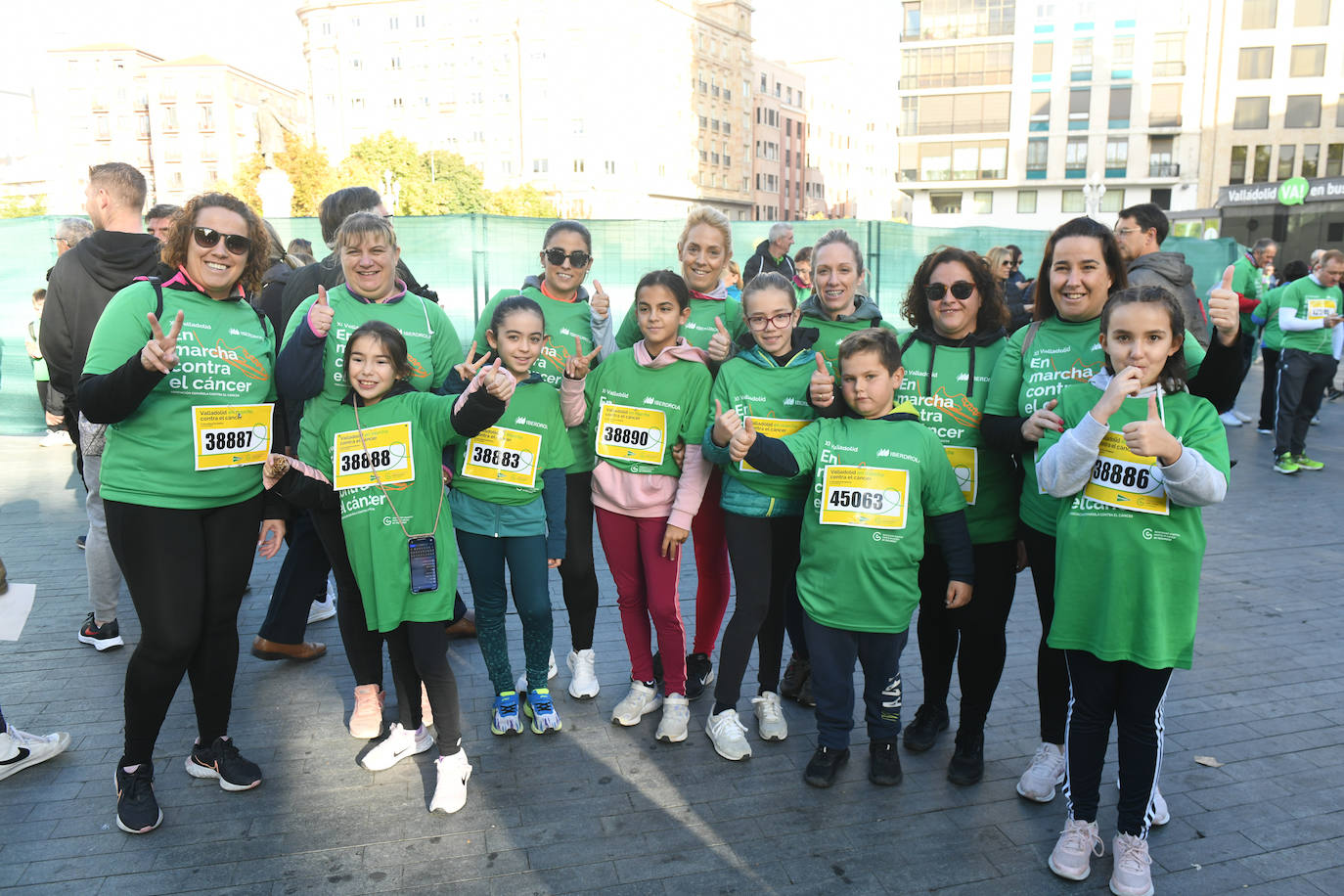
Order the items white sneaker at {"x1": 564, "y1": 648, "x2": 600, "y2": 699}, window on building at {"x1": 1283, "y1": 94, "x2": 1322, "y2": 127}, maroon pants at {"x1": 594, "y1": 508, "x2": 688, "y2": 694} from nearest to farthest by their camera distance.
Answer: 1. maroon pants at {"x1": 594, "y1": 508, "x2": 688, "y2": 694}
2. white sneaker at {"x1": 564, "y1": 648, "x2": 600, "y2": 699}
3. window on building at {"x1": 1283, "y1": 94, "x2": 1322, "y2": 127}

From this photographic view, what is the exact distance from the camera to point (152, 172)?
8588 cm

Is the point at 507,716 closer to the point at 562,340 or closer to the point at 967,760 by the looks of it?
the point at 562,340

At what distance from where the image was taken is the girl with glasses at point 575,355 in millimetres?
4285

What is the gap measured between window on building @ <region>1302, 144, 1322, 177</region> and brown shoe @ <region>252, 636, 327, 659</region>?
66016 millimetres

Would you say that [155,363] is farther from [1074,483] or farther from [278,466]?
[1074,483]

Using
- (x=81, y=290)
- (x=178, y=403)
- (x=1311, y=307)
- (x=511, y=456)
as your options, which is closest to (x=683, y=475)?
(x=511, y=456)

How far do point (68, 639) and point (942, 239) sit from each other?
1431 cm

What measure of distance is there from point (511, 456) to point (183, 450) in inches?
47.7

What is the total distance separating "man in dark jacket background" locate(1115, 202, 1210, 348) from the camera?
12.8ft

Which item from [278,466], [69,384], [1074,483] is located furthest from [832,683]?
[69,384]

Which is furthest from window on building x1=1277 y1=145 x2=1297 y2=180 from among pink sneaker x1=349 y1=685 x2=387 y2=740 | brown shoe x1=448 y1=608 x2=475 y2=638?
pink sneaker x1=349 y1=685 x2=387 y2=740

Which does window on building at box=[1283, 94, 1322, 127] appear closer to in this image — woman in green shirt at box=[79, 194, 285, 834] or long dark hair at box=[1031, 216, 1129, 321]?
long dark hair at box=[1031, 216, 1129, 321]

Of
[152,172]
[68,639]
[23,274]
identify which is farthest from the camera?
[152,172]

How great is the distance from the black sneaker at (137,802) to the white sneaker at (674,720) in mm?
1908
